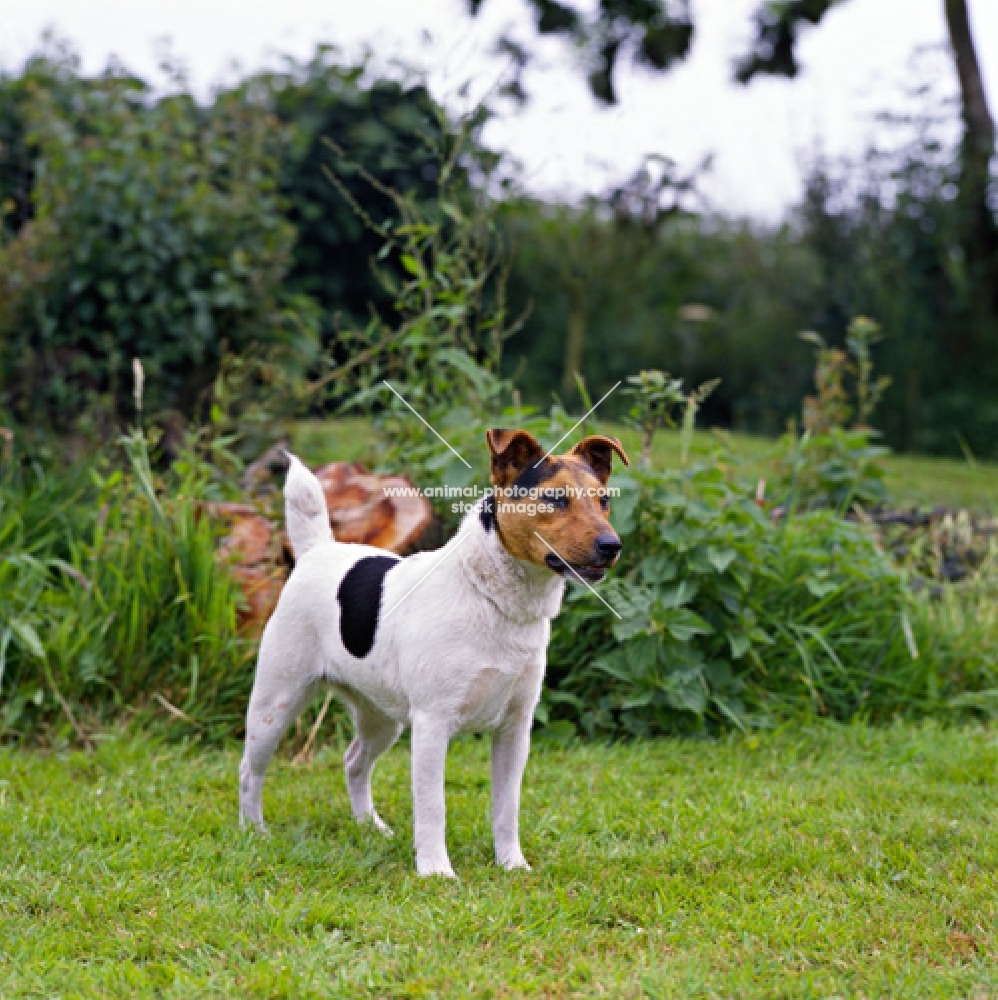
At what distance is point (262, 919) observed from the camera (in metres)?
3.10

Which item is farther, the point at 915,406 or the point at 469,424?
the point at 915,406

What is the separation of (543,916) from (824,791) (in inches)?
67.1

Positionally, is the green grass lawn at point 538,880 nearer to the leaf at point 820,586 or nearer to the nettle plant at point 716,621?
the nettle plant at point 716,621

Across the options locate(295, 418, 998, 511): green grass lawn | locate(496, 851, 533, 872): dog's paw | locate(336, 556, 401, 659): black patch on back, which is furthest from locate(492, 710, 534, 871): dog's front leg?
locate(295, 418, 998, 511): green grass lawn

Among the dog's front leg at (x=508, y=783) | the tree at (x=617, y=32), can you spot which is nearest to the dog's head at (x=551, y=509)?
the dog's front leg at (x=508, y=783)

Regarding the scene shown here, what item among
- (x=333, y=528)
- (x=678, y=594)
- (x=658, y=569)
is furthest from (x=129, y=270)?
(x=678, y=594)

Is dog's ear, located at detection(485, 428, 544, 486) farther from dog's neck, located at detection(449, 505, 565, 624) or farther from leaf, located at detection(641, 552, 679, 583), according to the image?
leaf, located at detection(641, 552, 679, 583)

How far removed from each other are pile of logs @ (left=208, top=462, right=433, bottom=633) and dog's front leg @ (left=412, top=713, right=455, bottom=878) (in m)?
1.96

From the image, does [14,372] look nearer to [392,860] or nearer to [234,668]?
[234,668]

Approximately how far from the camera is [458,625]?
339 centimetres

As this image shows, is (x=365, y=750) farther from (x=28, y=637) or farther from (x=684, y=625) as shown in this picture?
(x=28, y=637)

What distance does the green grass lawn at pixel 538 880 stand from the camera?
282 centimetres

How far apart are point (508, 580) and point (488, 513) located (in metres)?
0.22

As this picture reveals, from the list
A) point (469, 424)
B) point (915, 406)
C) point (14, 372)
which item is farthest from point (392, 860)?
point (915, 406)
